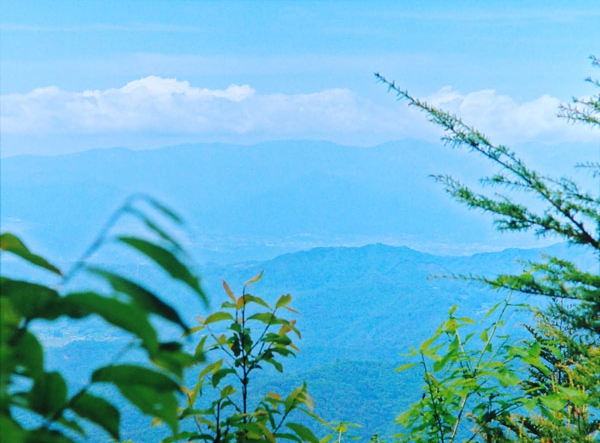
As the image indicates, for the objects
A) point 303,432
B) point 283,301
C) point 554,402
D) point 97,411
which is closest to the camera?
point 97,411

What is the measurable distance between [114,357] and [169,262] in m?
0.12

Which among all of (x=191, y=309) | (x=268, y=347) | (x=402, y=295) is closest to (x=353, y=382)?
(x=191, y=309)

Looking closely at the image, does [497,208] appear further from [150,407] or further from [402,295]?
[402,295]

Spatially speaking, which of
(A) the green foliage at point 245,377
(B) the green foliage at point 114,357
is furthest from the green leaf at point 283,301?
(B) the green foliage at point 114,357

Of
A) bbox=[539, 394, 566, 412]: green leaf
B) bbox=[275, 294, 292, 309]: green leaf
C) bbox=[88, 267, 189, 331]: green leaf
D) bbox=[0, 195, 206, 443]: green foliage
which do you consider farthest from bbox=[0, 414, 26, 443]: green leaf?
bbox=[539, 394, 566, 412]: green leaf

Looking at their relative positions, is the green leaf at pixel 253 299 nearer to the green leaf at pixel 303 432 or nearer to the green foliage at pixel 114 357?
the green leaf at pixel 303 432

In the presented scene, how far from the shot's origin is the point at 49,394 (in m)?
0.48

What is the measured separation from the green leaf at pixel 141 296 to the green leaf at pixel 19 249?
0.14 meters

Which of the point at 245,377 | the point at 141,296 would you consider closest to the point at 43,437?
the point at 141,296

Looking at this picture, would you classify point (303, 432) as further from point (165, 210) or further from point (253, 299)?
point (165, 210)

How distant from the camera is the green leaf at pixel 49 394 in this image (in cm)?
48

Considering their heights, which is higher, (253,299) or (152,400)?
(253,299)

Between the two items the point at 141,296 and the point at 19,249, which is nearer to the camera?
the point at 141,296

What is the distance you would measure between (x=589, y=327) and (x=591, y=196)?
341 mm
